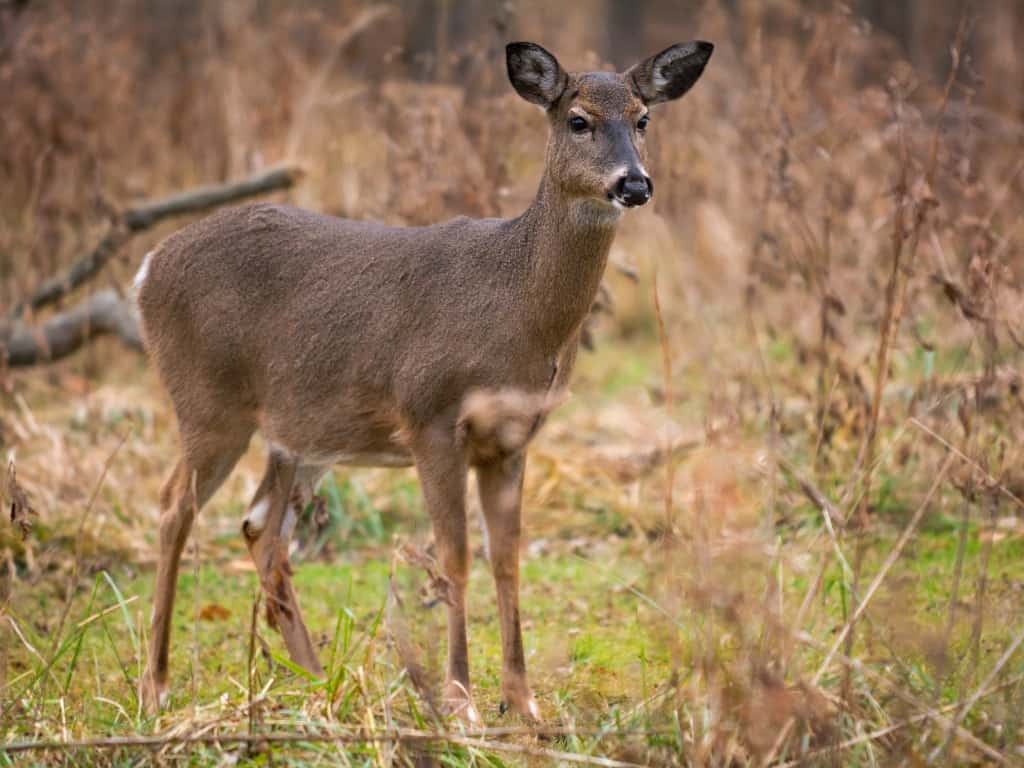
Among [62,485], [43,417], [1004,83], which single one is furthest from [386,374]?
[1004,83]

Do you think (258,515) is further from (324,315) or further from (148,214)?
(148,214)

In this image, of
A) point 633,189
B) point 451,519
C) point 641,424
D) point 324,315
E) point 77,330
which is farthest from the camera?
point 77,330

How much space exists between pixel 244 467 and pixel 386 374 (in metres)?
3.23

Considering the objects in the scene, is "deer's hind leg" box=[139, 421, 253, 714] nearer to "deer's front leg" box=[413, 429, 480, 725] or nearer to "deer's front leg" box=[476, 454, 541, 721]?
"deer's front leg" box=[413, 429, 480, 725]

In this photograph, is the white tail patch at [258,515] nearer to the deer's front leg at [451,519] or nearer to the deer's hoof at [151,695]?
the deer's hoof at [151,695]

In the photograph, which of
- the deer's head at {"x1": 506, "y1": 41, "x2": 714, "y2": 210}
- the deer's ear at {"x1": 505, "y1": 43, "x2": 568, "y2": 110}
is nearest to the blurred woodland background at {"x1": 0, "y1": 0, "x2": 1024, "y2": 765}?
the deer's head at {"x1": 506, "y1": 41, "x2": 714, "y2": 210}

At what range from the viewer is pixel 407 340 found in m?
5.41

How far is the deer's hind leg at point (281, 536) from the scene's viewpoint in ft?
18.9

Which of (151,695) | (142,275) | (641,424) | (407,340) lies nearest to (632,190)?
(407,340)

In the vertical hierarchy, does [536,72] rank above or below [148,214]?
above

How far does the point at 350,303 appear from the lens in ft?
18.5

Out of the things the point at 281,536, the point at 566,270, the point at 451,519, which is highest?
the point at 566,270

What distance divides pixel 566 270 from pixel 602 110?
0.54 m

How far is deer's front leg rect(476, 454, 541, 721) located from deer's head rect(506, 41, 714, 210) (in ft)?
3.38
